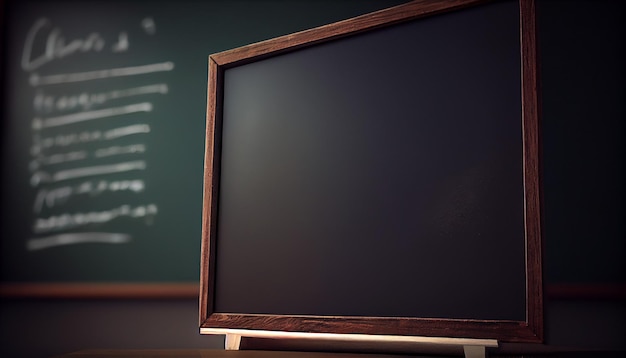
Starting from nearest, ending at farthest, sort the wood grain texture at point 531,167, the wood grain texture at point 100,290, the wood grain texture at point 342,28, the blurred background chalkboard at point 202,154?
the wood grain texture at point 531,167 → the wood grain texture at point 342,28 → the blurred background chalkboard at point 202,154 → the wood grain texture at point 100,290

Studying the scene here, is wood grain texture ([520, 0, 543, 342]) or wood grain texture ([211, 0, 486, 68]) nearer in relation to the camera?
wood grain texture ([520, 0, 543, 342])

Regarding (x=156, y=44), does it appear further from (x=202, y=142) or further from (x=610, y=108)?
(x=610, y=108)

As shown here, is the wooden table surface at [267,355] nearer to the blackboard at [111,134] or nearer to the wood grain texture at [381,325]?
the wood grain texture at [381,325]

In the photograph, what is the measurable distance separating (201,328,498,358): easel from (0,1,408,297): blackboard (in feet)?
1.42

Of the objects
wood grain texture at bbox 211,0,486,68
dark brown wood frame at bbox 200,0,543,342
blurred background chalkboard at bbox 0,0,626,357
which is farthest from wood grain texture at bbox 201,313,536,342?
wood grain texture at bbox 211,0,486,68

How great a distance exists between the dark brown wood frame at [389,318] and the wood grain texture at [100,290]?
41 centimetres

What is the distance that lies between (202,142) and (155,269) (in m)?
0.32

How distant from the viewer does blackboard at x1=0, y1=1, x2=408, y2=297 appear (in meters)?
1.39

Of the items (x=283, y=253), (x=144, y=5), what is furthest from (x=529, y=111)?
(x=144, y=5)

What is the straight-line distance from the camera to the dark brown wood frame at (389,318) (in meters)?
0.69

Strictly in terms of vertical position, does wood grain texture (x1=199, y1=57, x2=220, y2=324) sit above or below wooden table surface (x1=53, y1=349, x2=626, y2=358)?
above

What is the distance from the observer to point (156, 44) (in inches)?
57.6

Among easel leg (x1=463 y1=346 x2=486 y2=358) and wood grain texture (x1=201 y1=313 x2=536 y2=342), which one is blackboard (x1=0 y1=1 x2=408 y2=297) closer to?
wood grain texture (x1=201 y1=313 x2=536 y2=342)

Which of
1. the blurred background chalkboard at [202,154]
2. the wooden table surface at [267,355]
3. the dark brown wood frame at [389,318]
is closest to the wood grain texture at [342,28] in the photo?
the dark brown wood frame at [389,318]
